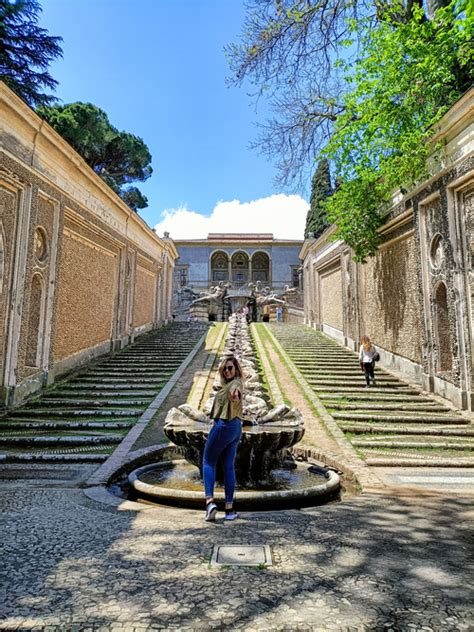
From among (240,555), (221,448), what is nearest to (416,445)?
(221,448)

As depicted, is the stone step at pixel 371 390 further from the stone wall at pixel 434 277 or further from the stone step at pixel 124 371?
the stone step at pixel 124 371

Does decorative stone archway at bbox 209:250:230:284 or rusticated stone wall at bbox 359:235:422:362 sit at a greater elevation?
decorative stone archway at bbox 209:250:230:284

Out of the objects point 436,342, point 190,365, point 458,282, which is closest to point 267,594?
point 458,282

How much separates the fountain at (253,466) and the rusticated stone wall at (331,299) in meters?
14.5

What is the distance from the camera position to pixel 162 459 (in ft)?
21.1

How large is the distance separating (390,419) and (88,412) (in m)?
6.52

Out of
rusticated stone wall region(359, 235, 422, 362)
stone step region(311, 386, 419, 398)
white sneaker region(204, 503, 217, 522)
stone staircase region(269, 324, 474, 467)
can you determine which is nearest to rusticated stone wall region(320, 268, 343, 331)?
rusticated stone wall region(359, 235, 422, 362)

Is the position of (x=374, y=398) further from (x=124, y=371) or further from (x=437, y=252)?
(x=124, y=371)

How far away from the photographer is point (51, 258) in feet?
36.4

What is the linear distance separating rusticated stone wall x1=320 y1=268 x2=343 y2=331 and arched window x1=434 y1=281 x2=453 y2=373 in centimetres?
913

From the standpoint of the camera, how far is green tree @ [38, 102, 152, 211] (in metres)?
26.8

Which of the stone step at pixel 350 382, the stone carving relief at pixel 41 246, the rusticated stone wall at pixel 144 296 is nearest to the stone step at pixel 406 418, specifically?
the stone step at pixel 350 382

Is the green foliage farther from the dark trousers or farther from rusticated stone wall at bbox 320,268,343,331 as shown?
rusticated stone wall at bbox 320,268,343,331

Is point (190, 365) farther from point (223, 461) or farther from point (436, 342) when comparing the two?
point (223, 461)
